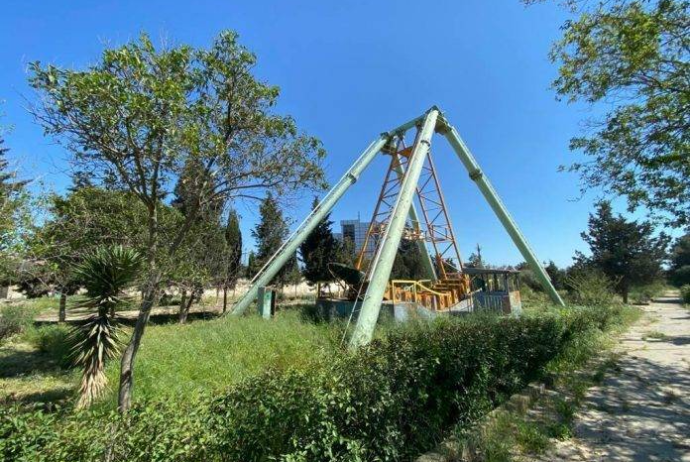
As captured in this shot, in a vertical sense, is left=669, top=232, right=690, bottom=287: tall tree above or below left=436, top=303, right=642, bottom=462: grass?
above

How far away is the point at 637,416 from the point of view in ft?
17.7

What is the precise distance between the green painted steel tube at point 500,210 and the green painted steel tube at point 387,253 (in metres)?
4.78

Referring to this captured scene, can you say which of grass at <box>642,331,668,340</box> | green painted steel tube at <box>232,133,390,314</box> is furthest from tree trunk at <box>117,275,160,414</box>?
grass at <box>642,331,668,340</box>

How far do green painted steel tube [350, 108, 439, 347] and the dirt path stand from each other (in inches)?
137

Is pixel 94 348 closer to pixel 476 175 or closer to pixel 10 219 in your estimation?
pixel 10 219

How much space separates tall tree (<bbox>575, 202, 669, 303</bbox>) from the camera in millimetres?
34094

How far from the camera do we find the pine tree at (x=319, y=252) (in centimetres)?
2458

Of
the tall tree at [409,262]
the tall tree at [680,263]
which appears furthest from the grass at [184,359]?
the tall tree at [680,263]

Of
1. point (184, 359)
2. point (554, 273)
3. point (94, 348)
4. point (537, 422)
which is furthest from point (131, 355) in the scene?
point (554, 273)

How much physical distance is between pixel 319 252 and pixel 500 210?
37.1 ft

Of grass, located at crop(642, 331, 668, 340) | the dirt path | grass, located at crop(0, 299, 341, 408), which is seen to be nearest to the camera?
the dirt path

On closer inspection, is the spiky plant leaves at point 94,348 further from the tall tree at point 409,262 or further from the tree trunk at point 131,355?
the tall tree at point 409,262

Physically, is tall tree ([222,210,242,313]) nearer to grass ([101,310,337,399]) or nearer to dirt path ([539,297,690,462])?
grass ([101,310,337,399])

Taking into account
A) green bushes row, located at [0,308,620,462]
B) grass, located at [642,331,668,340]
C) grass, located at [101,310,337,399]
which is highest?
green bushes row, located at [0,308,620,462]
